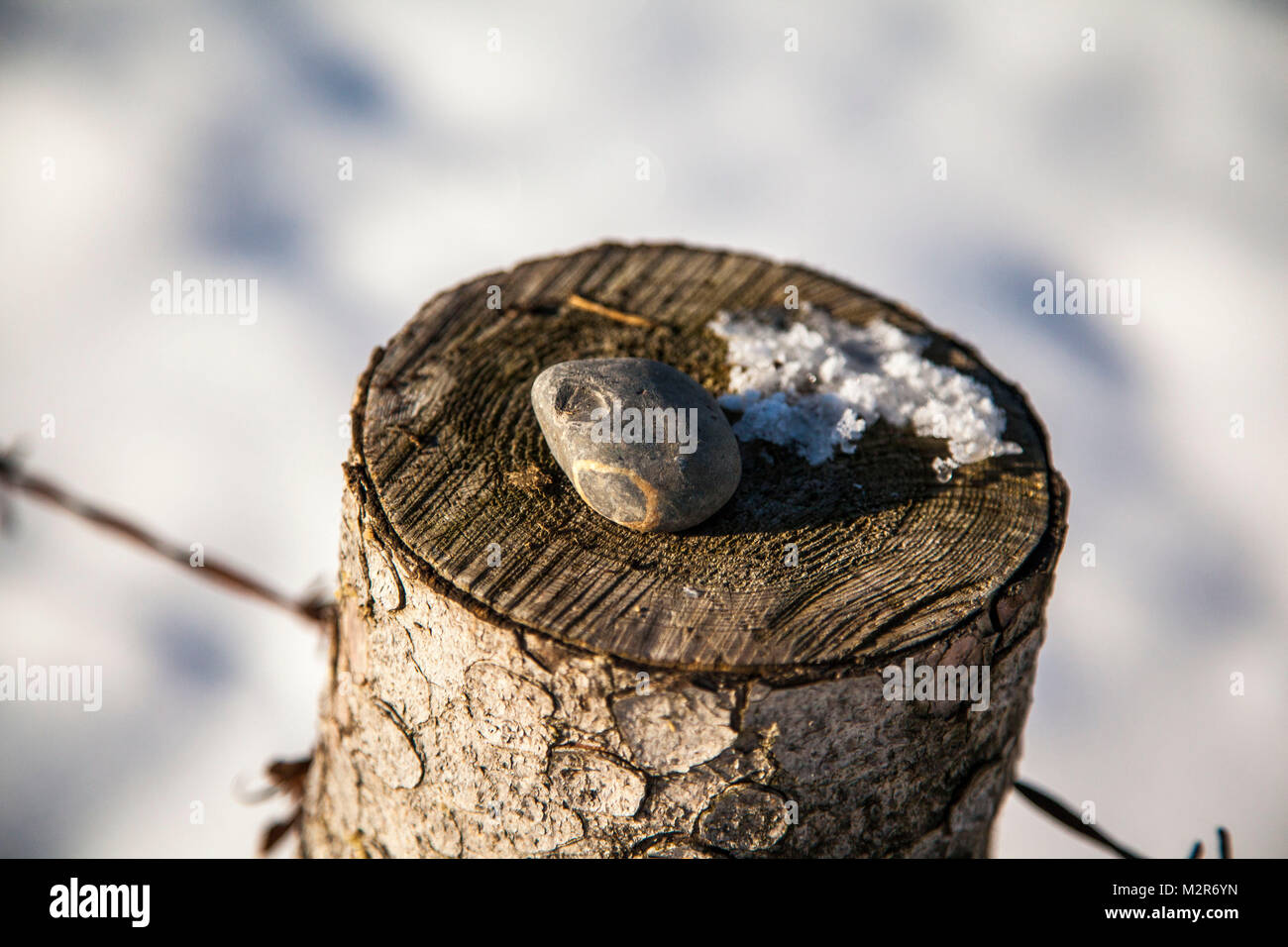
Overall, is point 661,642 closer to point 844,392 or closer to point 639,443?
point 639,443

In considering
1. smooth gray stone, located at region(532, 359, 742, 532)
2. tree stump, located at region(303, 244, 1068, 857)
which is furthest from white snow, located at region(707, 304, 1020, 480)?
smooth gray stone, located at region(532, 359, 742, 532)

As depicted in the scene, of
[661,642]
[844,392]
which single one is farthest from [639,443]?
[844,392]

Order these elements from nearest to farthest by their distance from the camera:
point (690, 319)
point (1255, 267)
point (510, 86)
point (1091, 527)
Answer: point (690, 319)
point (1091, 527)
point (1255, 267)
point (510, 86)

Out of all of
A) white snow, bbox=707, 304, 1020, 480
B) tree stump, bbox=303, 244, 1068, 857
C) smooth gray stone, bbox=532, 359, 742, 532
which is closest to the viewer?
tree stump, bbox=303, 244, 1068, 857

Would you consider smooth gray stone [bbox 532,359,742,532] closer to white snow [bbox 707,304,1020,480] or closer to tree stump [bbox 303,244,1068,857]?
tree stump [bbox 303,244,1068,857]

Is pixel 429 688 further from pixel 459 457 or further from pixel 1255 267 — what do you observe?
pixel 1255 267
